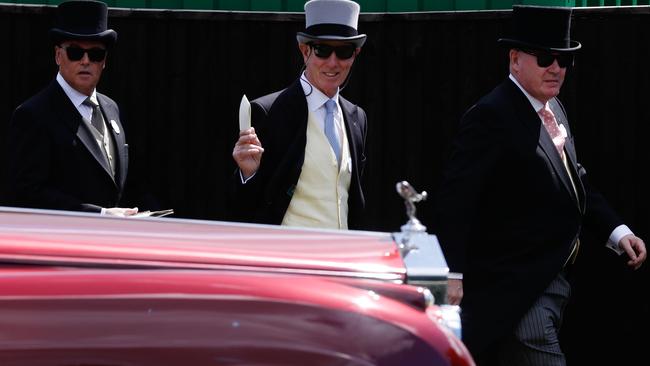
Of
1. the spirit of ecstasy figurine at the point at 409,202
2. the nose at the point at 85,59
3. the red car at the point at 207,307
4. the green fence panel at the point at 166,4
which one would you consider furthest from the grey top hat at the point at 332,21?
the red car at the point at 207,307

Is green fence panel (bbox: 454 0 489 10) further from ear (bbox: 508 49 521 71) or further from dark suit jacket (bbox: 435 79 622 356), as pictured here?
dark suit jacket (bbox: 435 79 622 356)

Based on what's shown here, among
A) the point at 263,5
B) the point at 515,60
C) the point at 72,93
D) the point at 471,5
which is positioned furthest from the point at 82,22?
the point at 471,5

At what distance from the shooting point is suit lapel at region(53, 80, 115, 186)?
18.8 ft

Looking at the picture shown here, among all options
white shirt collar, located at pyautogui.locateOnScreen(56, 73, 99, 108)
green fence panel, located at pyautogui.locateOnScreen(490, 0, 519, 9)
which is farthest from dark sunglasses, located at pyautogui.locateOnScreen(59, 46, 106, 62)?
green fence panel, located at pyautogui.locateOnScreen(490, 0, 519, 9)

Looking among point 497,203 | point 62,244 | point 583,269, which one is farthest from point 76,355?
point 583,269

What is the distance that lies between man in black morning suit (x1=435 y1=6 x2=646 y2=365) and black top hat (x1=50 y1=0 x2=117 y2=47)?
176 cm

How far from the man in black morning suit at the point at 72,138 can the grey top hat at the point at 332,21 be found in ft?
3.22

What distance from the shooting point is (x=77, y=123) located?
227 inches

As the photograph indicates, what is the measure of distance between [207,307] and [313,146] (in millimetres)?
2906

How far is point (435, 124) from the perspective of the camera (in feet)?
23.3

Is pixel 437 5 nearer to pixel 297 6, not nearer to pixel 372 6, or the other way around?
pixel 372 6

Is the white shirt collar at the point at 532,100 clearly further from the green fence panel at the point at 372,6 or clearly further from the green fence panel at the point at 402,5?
the green fence panel at the point at 372,6

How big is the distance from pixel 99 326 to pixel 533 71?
3.36 m

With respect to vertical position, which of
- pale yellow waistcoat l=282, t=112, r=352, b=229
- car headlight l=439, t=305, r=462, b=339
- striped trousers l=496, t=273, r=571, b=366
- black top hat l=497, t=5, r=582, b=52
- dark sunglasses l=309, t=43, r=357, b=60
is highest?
black top hat l=497, t=5, r=582, b=52
